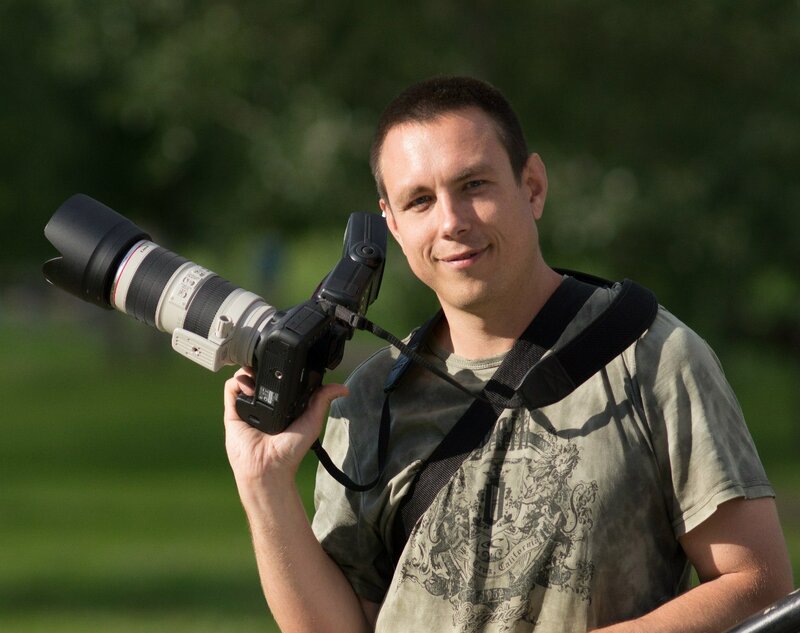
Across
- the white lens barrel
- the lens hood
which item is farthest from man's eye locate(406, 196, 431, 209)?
the lens hood

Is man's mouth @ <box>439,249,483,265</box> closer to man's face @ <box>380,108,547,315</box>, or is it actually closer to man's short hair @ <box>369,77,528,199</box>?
man's face @ <box>380,108,547,315</box>

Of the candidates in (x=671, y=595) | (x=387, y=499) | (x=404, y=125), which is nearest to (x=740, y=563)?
(x=671, y=595)

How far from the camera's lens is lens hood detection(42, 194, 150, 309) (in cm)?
332

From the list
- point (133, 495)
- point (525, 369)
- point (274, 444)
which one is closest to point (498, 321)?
point (525, 369)

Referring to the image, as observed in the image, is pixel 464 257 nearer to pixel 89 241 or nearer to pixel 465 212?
pixel 465 212

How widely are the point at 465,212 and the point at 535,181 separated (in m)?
0.24

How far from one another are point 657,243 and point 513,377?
9225 millimetres

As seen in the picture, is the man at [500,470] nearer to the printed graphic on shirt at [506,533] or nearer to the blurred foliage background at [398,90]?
the printed graphic on shirt at [506,533]

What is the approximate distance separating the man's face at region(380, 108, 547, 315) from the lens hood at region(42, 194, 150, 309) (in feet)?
2.30

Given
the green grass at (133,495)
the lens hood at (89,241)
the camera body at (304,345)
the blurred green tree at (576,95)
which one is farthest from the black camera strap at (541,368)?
the blurred green tree at (576,95)

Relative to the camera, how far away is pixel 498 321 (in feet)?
9.83

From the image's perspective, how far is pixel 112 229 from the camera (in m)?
3.33

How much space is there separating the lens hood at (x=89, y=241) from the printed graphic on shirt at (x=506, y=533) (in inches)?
37.3

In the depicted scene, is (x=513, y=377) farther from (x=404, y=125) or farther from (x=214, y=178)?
(x=214, y=178)
